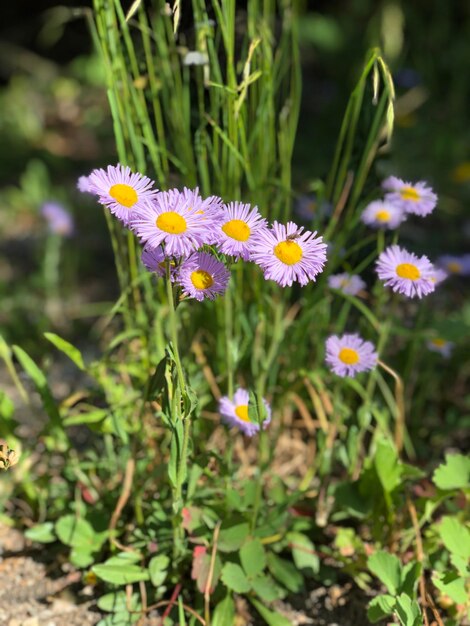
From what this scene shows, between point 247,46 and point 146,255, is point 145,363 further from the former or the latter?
point 247,46

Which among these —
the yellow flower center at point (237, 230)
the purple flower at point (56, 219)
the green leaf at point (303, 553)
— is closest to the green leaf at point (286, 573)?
the green leaf at point (303, 553)

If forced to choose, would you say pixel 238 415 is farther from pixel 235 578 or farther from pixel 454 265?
pixel 454 265

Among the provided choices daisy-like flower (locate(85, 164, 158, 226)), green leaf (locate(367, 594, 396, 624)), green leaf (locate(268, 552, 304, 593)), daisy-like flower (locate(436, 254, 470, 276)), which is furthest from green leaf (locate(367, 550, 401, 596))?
daisy-like flower (locate(436, 254, 470, 276))

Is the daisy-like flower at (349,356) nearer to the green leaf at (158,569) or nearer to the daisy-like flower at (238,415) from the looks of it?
the daisy-like flower at (238,415)

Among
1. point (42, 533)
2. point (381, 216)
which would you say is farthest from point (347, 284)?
point (42, 533)

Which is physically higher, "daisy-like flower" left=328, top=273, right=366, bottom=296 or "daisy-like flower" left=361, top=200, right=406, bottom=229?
"daisy-like flower" left=361, top=200, right=406, bottom=229

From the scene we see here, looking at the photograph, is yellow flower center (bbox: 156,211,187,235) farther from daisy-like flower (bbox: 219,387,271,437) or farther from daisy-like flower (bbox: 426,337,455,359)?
daisy-like flower (bbox: 426,337,455,359)

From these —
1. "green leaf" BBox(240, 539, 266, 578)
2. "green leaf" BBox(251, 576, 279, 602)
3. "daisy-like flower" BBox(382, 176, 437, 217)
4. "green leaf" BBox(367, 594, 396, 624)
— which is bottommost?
"green leaf" BBox(367, 594, 396, 624)
